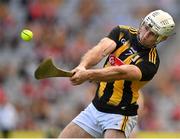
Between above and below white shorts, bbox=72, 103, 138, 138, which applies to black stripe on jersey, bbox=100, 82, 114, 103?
above

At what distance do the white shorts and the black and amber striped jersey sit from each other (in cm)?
6

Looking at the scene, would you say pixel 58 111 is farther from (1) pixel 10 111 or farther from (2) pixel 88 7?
(2) pixel 88 7

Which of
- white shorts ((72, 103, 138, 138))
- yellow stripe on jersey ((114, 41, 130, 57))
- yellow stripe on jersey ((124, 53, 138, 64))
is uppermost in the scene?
yellow stripe on jersey ((114, 41, 130, 57))

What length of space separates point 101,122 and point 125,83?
1.71ft

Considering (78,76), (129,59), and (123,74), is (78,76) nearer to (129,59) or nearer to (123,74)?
(123,74)

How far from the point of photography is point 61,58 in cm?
1656

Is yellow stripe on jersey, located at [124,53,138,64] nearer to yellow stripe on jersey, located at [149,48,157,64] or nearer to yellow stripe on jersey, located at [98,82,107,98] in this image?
yellow stripe on jersey, located at [149,48,157,64]

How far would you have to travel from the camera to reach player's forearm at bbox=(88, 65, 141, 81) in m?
7.89

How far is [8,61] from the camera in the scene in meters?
16.8

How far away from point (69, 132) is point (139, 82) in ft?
3.24

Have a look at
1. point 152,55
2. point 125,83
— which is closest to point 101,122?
point 125,83

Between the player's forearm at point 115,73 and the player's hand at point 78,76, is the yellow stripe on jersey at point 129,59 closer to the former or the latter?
the player's forearm at point 115,73

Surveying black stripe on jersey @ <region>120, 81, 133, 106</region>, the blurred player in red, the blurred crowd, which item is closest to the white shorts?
the blurred player in red

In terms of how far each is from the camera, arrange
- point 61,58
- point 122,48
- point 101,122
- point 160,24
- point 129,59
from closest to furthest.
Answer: point 160,24 → point 129,59 → point 122,48 → point 101,122 → point 61,58
